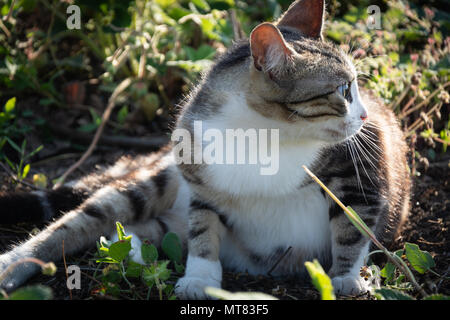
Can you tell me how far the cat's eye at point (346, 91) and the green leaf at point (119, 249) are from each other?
96cm

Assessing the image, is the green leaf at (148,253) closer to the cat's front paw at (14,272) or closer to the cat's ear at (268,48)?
the cat's front paw at (14,272)

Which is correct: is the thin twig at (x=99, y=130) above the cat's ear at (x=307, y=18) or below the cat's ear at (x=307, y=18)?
below

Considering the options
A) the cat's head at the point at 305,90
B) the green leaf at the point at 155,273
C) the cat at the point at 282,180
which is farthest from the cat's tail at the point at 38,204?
the cat's head at the point at 305,90

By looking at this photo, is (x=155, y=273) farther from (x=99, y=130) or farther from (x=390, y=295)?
(x=99, y=130)

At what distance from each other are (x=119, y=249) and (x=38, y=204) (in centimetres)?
90

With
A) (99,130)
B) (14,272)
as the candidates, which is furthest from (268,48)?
(99,130)

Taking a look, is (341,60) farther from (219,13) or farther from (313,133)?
(219,13)

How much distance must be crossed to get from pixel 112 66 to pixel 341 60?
156cm

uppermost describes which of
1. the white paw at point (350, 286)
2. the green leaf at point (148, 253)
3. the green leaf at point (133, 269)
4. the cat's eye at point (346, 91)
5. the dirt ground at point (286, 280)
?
the cat's eye at point (346, 91)

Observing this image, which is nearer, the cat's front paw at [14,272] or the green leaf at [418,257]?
the green leaf at [418,257]

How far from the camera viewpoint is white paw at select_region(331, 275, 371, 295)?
1.84 m

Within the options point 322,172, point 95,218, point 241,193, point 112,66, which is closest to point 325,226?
point 322,172

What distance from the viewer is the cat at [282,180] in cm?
187

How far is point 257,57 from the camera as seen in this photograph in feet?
5.92
